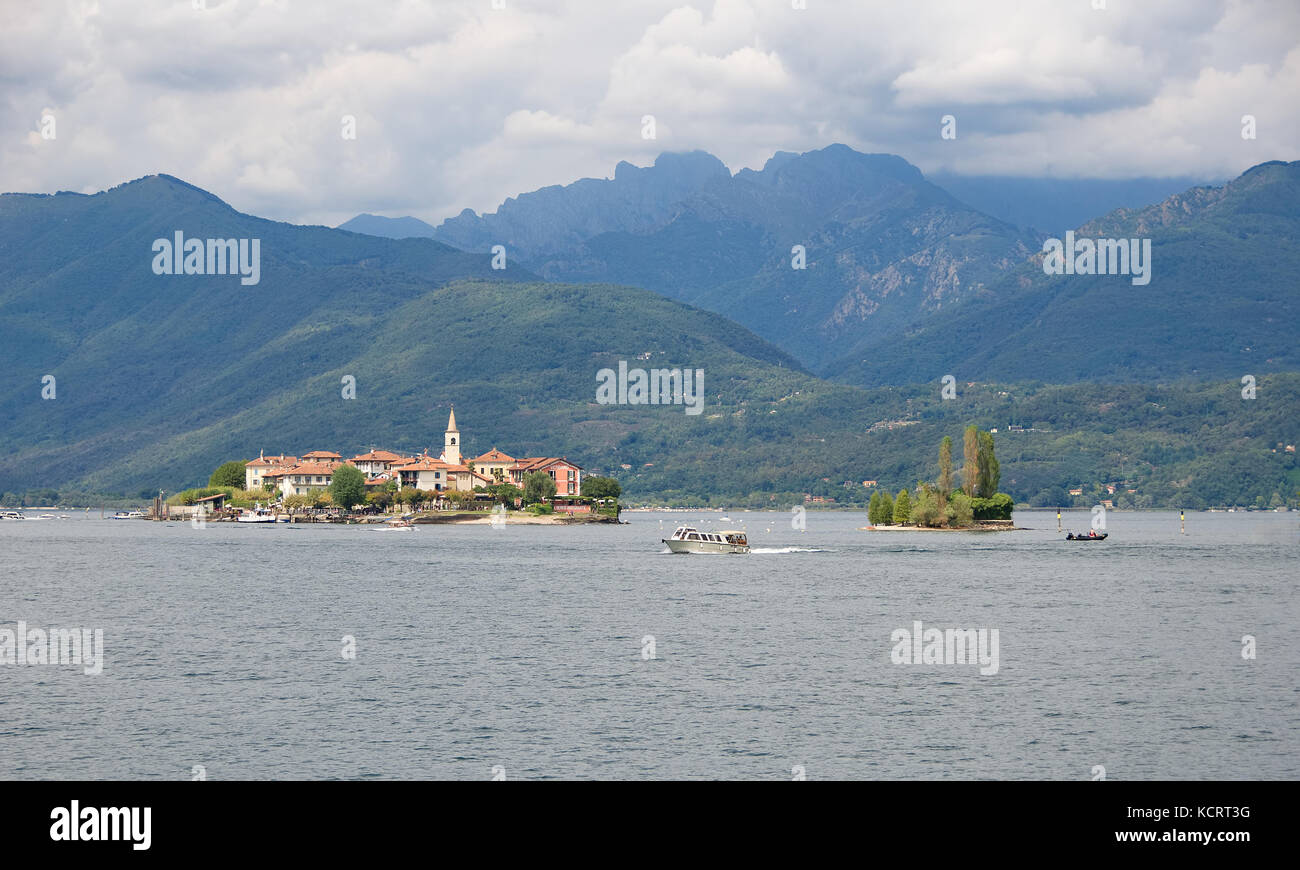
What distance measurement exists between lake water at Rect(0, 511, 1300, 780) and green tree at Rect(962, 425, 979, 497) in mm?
70997

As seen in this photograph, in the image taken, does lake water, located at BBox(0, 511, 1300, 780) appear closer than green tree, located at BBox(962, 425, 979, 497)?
→ Yes

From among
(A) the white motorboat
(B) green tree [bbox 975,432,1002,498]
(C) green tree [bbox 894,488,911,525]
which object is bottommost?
(A) the white motorboat

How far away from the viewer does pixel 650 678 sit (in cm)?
5219

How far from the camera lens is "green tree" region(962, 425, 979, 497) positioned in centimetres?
17912

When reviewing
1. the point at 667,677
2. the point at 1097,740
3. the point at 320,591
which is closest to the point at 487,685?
the point at 667,677

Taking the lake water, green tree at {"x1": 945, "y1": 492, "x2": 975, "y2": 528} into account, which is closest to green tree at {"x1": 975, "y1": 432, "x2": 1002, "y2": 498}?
green tree at {"x1": 945, "y1": 492, "x2": 975, "y2": 528}

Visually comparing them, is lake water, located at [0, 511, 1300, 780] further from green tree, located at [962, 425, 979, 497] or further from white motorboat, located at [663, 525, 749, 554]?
green tree, located at [962, 425, 979, 497]

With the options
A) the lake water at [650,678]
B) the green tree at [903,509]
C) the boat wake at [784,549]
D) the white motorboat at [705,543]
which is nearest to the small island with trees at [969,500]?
the green tree at [903,509]

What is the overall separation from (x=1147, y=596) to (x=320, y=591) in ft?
175

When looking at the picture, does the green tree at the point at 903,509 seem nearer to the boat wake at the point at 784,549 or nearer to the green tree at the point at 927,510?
the green tree at the point at 927,510

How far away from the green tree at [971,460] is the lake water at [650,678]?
70997mm
